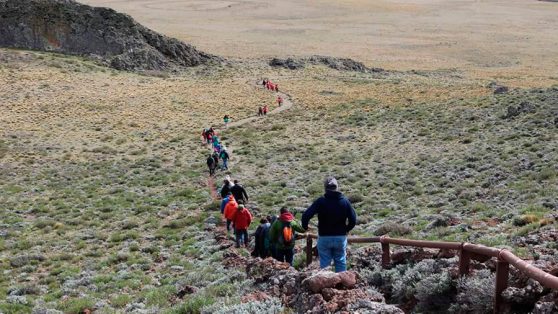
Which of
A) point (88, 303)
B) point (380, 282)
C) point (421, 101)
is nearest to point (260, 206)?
point (88, 303)

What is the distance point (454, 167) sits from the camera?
24.5 meters

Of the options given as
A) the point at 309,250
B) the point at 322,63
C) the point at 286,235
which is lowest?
the point at 309,250

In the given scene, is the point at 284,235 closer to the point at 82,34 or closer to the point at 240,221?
the point at 240,221

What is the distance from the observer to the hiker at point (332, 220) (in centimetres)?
862

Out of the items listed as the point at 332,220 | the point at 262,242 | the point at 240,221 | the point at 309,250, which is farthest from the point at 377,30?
the point at 332,220

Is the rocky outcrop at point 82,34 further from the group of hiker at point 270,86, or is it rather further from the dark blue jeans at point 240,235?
the dark blue jeans at point 240,235

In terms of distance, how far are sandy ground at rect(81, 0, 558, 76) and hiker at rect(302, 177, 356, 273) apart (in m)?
75.7

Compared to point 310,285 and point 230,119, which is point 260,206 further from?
point 230,119

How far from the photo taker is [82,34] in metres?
69.3

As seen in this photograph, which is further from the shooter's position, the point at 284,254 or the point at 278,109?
the point at 278,109

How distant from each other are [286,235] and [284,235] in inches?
1.5

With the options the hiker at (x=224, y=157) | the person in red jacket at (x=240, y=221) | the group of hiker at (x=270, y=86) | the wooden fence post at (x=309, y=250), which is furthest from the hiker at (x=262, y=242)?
the group of hiker at (x=270, y=86)

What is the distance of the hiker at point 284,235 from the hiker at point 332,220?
6.96ft

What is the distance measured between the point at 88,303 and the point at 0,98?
43.0m
